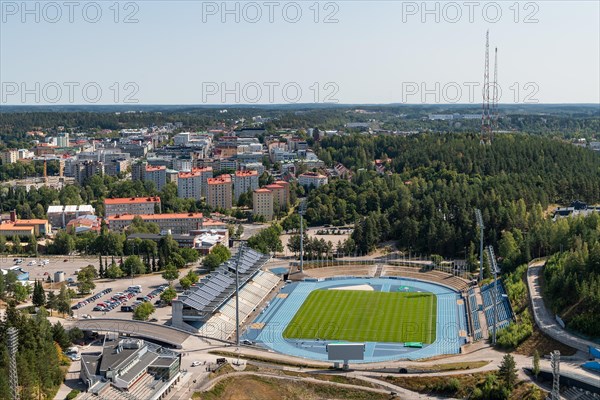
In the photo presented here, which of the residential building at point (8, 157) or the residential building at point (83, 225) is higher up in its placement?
the residential building at point (8, 157)

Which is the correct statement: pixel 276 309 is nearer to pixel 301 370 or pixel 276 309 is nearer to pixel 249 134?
pixel 301 370

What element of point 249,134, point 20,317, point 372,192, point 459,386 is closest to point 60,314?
point 20,317

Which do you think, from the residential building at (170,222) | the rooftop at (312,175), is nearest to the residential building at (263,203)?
the residential building at (170,222)

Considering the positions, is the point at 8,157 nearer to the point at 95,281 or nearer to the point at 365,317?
the point at 95,281

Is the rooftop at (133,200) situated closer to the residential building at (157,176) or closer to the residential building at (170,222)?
the residential building at (170,222)


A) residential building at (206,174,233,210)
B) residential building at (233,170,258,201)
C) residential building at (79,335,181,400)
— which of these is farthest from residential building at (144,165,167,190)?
residential building at (79,335,181,400)

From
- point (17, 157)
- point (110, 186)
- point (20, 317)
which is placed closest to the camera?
point (20, 317)

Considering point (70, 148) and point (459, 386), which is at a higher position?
point (70, 148)
